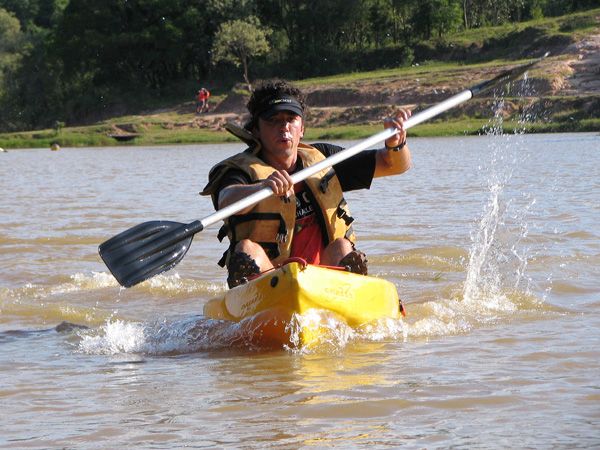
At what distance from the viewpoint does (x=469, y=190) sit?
40.2 ft

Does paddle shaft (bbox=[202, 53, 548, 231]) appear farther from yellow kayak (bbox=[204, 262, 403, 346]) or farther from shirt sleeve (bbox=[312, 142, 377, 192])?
yellow kayak (bbox=[204, 262, 403, 346])

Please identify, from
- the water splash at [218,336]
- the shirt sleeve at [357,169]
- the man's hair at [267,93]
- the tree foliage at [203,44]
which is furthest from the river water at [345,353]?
the tree foliage at [203,44]

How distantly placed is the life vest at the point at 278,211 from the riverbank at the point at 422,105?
22617 mm

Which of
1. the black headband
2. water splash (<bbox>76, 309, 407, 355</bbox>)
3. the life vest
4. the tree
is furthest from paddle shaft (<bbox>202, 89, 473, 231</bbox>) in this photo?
the tree

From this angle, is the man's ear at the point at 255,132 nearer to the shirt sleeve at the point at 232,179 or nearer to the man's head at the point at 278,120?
the man's head at the point at 278,120

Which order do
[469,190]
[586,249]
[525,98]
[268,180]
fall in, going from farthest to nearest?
[525,98] → [469,190] → [586,249] → [268,180]

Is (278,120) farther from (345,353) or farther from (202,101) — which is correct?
(202,101)

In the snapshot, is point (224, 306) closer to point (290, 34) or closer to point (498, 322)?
point (498, 322)

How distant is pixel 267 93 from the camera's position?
16.4 feet

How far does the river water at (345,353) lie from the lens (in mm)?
3395

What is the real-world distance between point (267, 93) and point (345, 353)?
1215 millimetres

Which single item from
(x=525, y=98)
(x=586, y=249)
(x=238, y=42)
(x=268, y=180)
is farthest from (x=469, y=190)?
(x=238, y=42)

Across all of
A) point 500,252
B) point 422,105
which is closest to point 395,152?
point 500,252

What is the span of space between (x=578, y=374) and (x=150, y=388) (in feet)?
5.01
